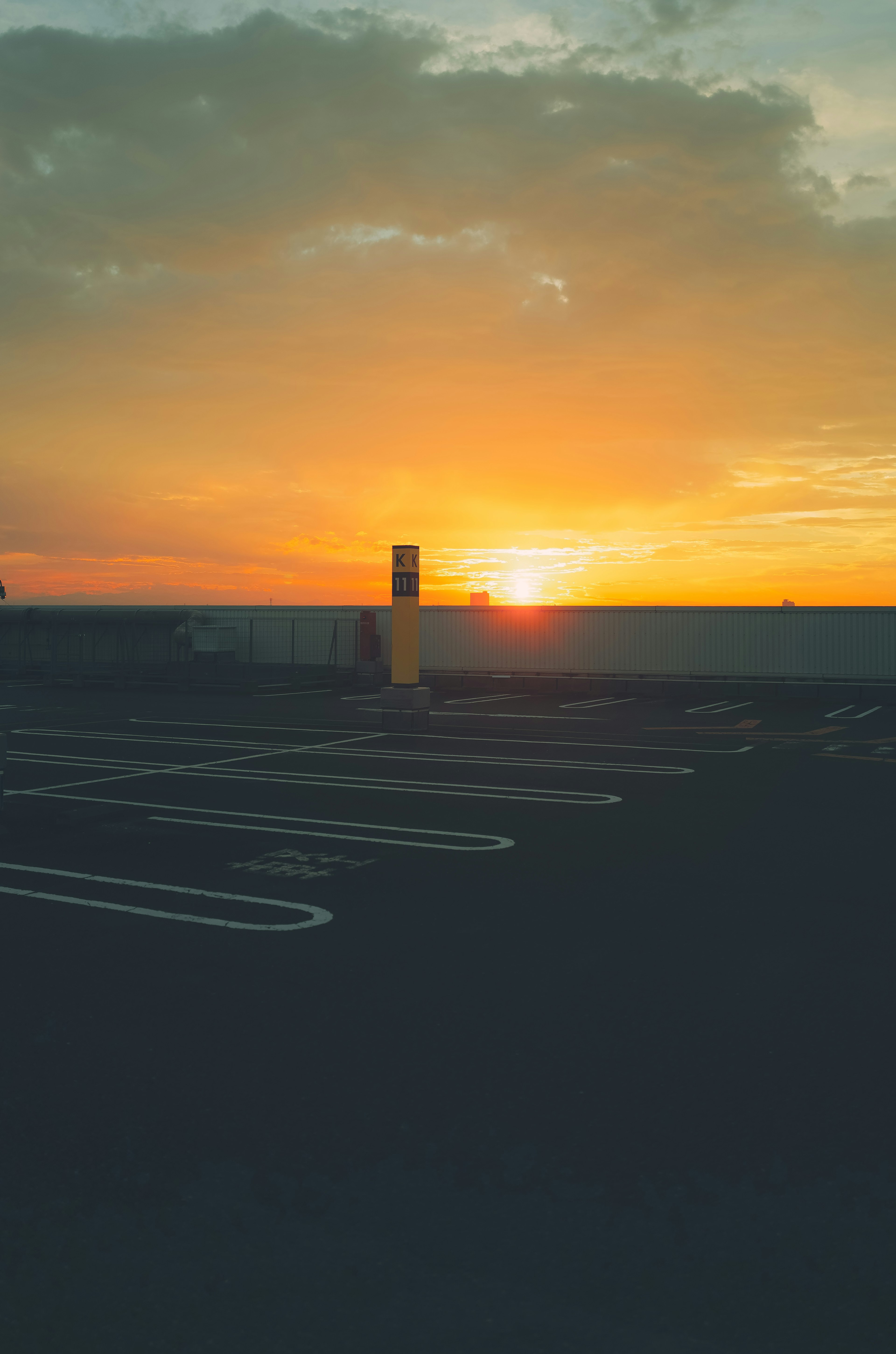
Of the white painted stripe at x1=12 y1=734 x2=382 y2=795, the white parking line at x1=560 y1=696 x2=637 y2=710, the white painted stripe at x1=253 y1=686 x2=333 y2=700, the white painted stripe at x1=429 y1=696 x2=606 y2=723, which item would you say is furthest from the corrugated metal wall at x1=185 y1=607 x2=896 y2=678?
the white painted stripe at x1=12 y1=734 x2=382 y2=795

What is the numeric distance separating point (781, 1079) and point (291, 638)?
127 feet

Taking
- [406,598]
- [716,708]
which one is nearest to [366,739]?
[406,598]

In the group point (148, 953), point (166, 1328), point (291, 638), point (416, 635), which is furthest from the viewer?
point (291, 638)

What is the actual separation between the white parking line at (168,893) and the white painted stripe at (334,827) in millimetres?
2140

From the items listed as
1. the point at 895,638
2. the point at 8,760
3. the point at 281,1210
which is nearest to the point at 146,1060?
the point at 281,1210

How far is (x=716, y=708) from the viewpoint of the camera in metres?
29.1

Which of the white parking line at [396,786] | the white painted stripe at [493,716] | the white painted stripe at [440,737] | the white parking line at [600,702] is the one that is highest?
the white parking line at [600,702]

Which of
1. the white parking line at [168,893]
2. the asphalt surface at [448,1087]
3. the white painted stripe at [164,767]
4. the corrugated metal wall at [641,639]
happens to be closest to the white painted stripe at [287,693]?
the corrugated metal wall at [641,639]

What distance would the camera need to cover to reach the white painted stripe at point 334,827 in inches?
391

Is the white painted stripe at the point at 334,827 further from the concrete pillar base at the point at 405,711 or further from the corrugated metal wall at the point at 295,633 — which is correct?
A: the corrugated metal wall at the point at 295,633

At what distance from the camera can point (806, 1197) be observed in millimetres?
3773

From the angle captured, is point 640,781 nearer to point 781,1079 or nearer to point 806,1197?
point 781,1079

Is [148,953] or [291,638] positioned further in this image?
[291,638]

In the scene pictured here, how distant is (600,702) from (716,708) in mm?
3587
